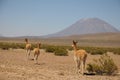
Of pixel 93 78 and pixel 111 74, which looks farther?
pixel 111 74

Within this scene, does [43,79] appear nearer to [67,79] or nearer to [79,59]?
[67,79]

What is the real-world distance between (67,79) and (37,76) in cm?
157

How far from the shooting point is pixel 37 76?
15977 mm

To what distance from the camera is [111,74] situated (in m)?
18.8

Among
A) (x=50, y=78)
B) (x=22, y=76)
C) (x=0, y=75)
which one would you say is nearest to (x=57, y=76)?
(x=50, y=78)

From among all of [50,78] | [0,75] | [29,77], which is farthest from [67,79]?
[0,75]

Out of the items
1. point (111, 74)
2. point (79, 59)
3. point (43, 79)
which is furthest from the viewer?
point (111, 74)

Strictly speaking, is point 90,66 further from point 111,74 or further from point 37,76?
point 37,76

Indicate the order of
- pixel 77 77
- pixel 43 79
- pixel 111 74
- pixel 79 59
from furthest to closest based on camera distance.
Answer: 1. pixel 111 74
2. pixel 79 59
3. pixel 77 77
4. pixel 43 79

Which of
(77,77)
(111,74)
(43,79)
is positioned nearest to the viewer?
(43,79)

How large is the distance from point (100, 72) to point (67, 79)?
4.24 m

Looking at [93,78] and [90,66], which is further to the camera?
[90,66]

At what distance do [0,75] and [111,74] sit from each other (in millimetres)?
6806

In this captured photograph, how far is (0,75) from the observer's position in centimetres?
1577
